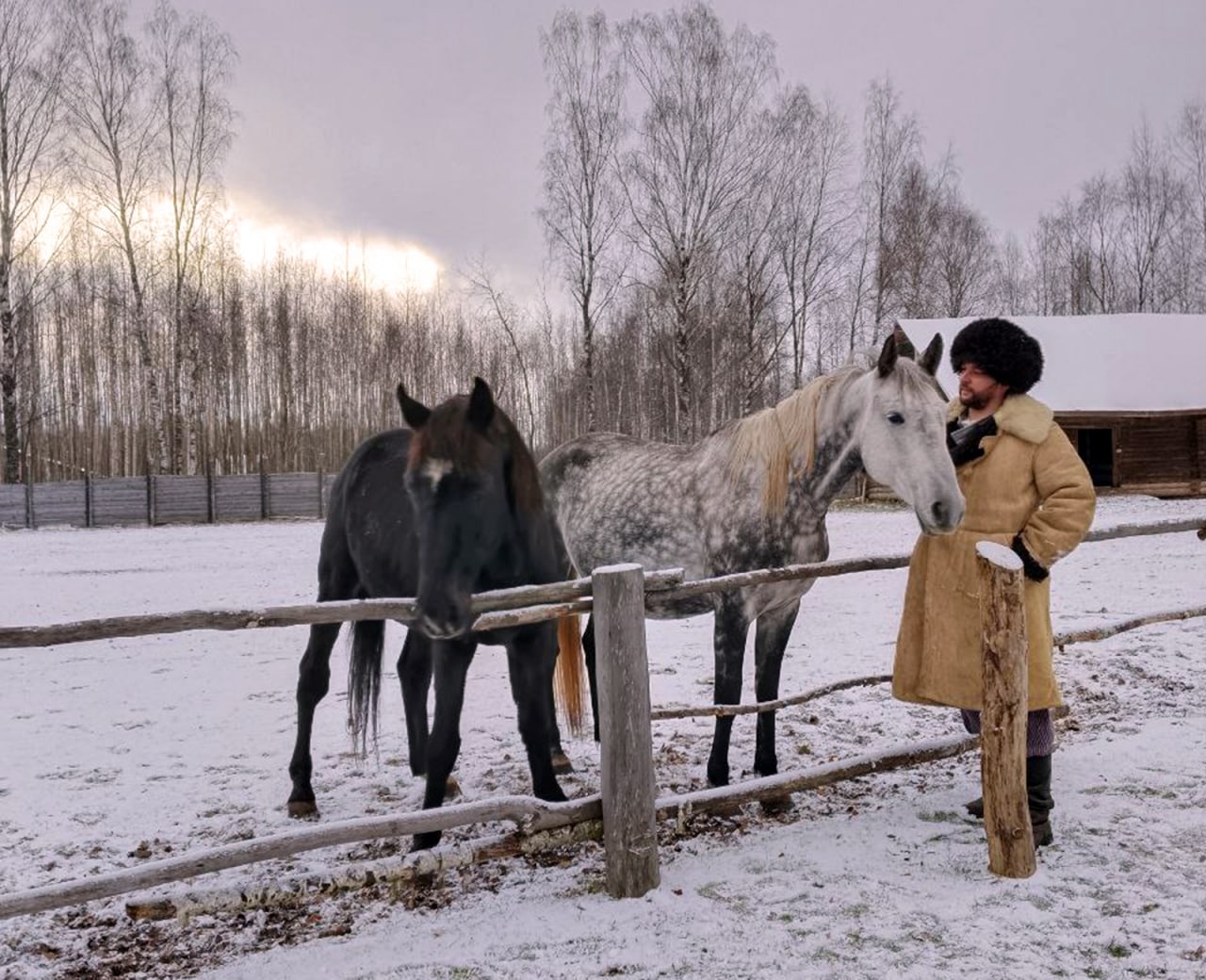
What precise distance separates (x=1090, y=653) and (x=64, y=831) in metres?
6.88

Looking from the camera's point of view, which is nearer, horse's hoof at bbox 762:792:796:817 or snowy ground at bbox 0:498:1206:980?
snowy ground at bbox 0:498:1206:980

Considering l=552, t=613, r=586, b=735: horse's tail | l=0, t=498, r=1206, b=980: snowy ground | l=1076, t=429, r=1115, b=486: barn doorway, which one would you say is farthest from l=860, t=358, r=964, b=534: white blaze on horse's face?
l=1076, t=429, r=1115, b=486: barn doorway

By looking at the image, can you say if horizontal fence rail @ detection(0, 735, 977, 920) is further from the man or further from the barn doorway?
the barn doorway

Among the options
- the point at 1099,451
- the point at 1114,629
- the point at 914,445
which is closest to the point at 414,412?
the point at 914,445

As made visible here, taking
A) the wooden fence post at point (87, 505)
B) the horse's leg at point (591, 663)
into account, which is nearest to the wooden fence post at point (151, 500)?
the wooden fence post at point (87, 505)

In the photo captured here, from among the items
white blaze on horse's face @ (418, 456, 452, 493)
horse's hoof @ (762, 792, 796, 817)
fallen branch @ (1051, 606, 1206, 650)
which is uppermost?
white blaze on horse's face @ (418, 456, 452, 493)

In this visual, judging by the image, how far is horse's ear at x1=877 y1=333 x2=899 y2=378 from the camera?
315cm

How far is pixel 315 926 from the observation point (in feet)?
9.14

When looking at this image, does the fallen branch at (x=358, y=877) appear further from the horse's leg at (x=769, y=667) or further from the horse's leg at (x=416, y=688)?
the horse's leg at (x=769, y=667)

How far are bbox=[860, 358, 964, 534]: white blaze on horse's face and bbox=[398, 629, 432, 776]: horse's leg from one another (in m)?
2.21

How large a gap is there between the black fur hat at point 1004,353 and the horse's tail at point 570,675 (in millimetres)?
2415

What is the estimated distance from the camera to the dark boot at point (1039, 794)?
3105 millimetres

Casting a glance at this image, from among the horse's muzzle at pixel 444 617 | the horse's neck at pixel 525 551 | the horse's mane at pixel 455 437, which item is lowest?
the horse's muzzle at pixel 444 617

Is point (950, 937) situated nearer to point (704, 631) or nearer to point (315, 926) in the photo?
point (315, 926)
